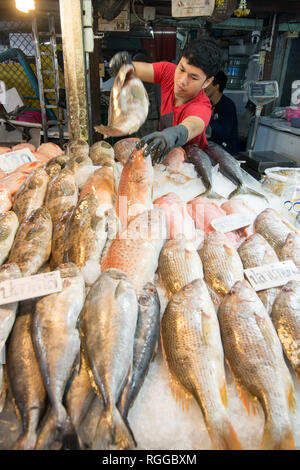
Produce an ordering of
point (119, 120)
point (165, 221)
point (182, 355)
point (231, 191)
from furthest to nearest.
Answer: point (231, 191) < point (119, 120) < point (165, 221) < point (182, 355)

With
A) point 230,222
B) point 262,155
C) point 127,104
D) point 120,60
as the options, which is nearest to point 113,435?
point 230,222

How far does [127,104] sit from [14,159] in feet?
5.17

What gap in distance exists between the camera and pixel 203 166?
124 inches

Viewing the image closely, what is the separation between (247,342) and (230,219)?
1145 mm

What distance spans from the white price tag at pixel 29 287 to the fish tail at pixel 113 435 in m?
0.67

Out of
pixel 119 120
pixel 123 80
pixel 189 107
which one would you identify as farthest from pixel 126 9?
pixel 119 120

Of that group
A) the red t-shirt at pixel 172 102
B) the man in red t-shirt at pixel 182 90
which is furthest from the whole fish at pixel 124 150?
the red t-shirt at pixel 172 102

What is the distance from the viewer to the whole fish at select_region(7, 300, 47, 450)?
1096mm

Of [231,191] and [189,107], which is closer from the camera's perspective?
[231,191]

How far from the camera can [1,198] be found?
8.27 feet

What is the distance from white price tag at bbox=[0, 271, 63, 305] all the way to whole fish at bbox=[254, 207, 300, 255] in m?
1.62

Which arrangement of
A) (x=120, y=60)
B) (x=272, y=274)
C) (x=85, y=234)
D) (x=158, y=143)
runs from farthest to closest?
(x=120, y=60)
(x=158, y=143)
(x=85, y=234)
(x=272, y=274)

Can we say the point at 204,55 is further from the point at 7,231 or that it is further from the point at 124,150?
the point at 7,231

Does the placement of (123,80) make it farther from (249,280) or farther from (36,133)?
(36,133)
